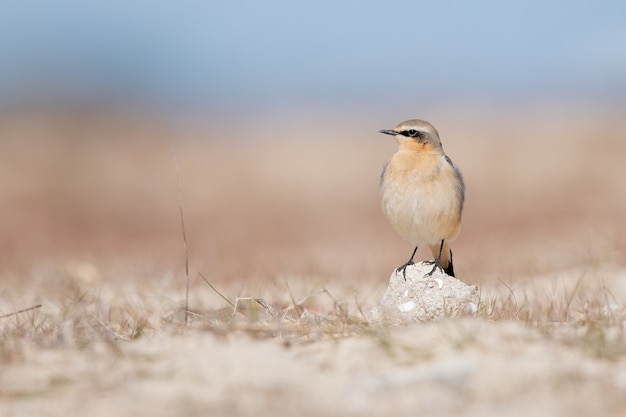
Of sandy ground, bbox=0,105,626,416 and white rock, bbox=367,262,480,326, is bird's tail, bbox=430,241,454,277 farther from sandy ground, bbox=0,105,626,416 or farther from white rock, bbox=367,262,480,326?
white rock, bbox=367,262,480,326

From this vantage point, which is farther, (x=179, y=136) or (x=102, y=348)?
(x=179, y=136)

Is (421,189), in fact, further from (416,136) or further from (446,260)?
(446,260)

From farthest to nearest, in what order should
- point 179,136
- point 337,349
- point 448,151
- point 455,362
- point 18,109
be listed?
point 18,109 → point 179,136 → point 448,151 → point 337,349 → point 455,362

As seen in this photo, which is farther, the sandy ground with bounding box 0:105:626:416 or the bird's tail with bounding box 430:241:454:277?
the bird's tail with bounding box 430:241:454:277

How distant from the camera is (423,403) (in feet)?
10.9

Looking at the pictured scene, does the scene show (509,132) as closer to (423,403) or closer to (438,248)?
(438,248)

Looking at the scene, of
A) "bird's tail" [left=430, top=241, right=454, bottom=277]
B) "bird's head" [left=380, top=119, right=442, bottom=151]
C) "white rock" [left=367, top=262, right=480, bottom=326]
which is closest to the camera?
"white rock" [left=367, top=262, right=480, bottom=326]

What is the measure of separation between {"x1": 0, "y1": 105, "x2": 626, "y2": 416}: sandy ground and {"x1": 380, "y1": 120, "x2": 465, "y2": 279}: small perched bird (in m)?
0.57

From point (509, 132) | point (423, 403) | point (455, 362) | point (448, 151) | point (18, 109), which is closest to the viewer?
point (423, 403)

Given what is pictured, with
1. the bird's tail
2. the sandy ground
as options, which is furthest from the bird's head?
the sandy ground

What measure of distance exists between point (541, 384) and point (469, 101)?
41.0 metres

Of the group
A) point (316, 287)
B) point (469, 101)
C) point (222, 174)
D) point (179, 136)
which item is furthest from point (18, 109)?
point (316, 287)

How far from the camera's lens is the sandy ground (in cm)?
345

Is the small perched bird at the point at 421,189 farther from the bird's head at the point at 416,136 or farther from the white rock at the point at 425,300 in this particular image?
the white rock at the point at 425,300
